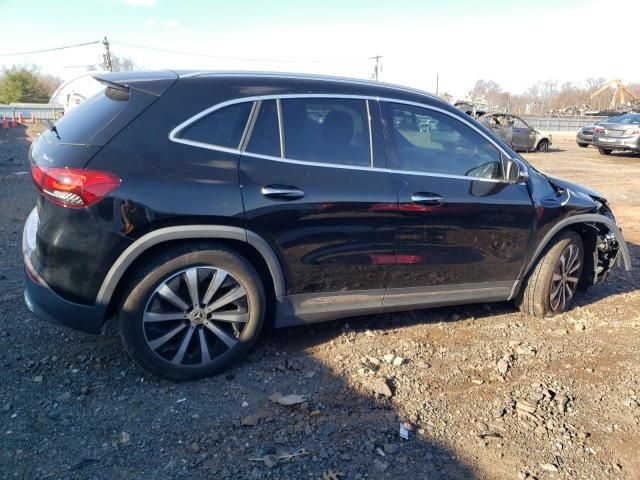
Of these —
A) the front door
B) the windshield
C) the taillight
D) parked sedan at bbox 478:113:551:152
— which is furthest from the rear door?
the windshield

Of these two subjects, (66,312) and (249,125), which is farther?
(249,125)

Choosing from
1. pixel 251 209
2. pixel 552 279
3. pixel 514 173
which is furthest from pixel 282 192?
pixel 552 279

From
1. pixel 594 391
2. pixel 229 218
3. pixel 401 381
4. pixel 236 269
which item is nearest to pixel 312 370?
pixel 401 381

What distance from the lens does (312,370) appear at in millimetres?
3545

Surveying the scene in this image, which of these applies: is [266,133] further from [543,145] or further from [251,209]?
[543,145]

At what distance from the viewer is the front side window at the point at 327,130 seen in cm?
340

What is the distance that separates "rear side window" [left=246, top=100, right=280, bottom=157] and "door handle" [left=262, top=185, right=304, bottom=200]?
0.74 feet

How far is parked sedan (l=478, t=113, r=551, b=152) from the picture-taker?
763 inches

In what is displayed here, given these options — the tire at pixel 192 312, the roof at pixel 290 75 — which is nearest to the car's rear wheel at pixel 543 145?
the roof at pixel 290 75

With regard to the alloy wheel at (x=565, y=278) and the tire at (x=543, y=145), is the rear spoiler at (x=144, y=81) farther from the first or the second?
the tire at (x=543, y=145)

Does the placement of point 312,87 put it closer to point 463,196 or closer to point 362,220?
point 362,220

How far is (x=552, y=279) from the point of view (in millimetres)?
4453

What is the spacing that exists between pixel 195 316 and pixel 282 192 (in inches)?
36.3

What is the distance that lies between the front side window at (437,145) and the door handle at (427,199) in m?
0.20
